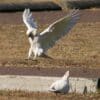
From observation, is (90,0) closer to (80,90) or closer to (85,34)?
(85,34)

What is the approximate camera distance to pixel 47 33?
17.7m

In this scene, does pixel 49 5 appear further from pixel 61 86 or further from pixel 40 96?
pixel 61 86

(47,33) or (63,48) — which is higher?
(47,33)

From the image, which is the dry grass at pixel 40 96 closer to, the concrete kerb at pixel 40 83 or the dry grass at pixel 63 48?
the concrete kerb at pixel 40 83

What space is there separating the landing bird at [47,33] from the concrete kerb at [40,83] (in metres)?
3.31

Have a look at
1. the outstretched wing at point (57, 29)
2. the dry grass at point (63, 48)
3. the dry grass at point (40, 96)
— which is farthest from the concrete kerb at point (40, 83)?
the dry grass at point (63, 48)

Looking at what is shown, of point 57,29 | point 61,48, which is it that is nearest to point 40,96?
point 57,29

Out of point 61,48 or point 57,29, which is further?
point 61,48

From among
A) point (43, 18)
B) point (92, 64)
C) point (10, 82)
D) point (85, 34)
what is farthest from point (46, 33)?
point (43, 18)

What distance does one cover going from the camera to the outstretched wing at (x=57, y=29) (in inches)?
677

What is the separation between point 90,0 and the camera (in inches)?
1071

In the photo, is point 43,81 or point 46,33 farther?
point 46,33

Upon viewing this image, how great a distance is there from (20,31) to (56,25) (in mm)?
7825

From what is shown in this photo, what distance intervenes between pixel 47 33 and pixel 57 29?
1.22ft
